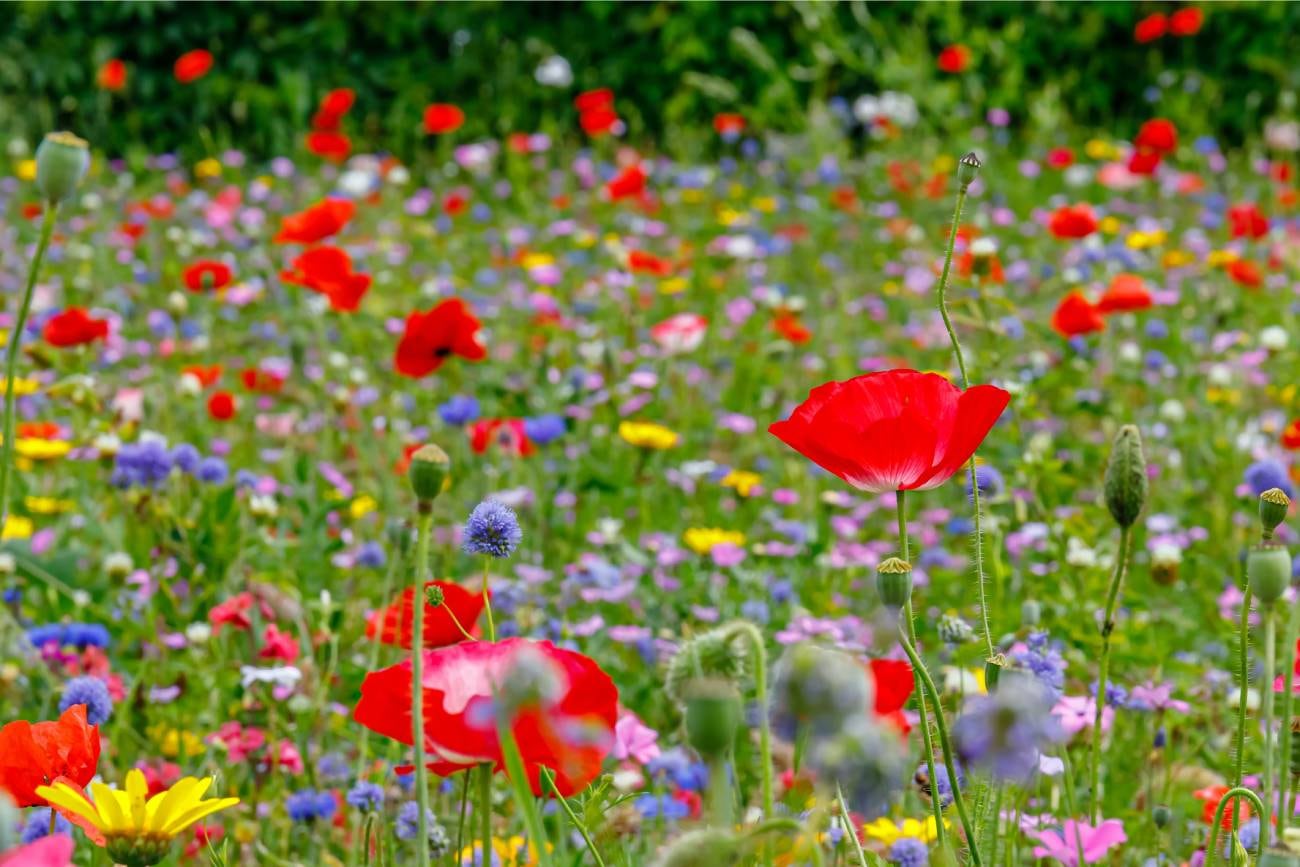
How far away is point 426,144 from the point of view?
5.98m

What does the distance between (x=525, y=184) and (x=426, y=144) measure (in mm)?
1004

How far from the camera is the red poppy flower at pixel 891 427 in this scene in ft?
2.60

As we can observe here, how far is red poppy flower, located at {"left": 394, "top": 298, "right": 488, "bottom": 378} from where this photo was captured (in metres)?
1.78

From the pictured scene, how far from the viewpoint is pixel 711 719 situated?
53 cm

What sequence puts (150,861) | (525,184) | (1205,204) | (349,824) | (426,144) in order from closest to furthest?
(150,861) < (349,824) < (1205,204) < (525,184) < (426,144)

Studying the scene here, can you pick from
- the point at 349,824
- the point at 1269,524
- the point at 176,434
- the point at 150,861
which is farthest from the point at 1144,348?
the point at 150,861

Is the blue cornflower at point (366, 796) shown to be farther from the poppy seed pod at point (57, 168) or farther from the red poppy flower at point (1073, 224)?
the red poppy flower at point (1073, 224)

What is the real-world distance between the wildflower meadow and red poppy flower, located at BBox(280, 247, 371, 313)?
0.01 metres

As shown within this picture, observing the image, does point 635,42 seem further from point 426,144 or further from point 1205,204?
point 1205,204

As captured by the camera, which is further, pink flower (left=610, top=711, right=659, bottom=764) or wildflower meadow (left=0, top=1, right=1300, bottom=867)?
pink flower (left=610, top=711, right=659, bottom=764)

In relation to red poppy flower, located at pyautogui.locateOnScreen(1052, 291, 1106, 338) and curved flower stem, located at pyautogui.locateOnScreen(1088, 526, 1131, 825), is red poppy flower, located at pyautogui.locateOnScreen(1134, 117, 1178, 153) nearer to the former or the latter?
red poppy flower, located at pyautogui.locateOnScreen(1052, 291, 1106, 338)

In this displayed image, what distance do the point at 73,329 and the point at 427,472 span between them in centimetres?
176

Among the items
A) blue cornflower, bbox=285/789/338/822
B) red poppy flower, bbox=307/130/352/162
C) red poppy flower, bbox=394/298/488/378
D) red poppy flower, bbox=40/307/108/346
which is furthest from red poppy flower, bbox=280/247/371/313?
red poppy flower, bbox=307/130/352/162

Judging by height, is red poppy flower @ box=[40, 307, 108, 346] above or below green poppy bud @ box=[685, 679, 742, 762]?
above
